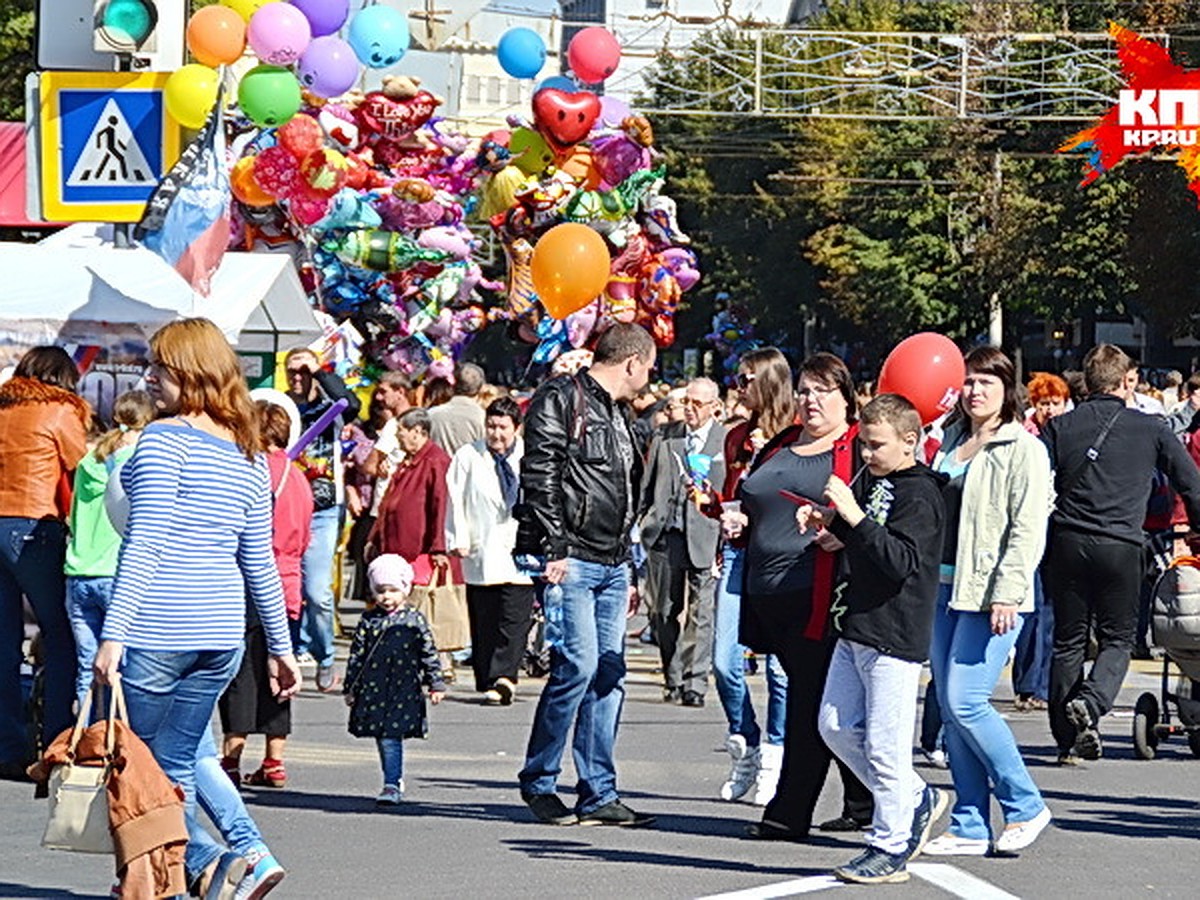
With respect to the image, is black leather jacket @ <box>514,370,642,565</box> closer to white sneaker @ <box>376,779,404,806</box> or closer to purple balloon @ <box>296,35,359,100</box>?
white sneaker @ <box>376,779,404,806</box>

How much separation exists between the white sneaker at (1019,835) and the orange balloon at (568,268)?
30.9 ft

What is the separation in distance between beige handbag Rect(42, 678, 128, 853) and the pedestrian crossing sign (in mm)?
6345

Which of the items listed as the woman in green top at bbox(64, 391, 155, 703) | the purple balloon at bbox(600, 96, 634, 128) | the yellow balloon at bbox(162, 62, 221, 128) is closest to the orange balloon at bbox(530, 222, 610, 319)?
the yellow balloon at bbox(162, 62, 221, 128)

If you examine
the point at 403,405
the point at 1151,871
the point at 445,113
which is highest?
the point at 445,113

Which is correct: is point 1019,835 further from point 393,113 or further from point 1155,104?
point 1155,104

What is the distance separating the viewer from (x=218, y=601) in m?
7.33

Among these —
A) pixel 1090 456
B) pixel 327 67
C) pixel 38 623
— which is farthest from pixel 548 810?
pixel 327 67

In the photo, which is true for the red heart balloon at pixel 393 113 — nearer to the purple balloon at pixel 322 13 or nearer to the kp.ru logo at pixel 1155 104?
the purple balloon at pixel 322 13

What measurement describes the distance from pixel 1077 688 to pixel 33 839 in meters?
5.02

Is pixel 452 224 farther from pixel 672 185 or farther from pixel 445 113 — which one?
pixel 672 185

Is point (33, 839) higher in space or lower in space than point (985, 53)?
lower

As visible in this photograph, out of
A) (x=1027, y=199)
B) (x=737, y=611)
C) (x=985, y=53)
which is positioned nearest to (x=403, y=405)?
(x=737, y=611)

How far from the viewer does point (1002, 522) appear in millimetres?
9898

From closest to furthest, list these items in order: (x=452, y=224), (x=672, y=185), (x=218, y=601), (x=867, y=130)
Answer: (x=218, y=601)
(x=452, y=224)
(x=867, y=130)
(x=672, y=185)
